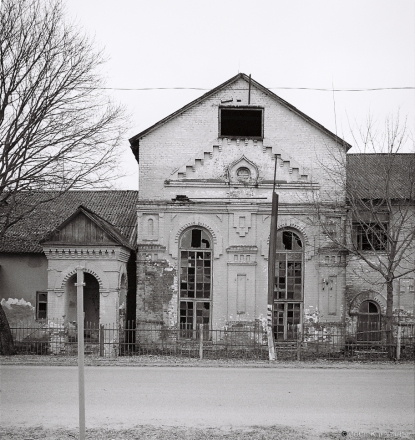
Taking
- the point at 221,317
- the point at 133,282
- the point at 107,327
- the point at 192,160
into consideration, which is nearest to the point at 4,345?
the point at 107,327

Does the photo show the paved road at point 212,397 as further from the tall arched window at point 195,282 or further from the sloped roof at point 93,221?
the tall arched window at point 195,282

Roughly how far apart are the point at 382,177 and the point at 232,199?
551 centimetres

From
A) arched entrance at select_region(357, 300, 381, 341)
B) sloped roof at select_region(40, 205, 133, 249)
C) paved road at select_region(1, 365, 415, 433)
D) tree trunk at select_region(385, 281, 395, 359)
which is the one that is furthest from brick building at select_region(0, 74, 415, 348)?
paved road at select_region(1, 365, 415, 433)

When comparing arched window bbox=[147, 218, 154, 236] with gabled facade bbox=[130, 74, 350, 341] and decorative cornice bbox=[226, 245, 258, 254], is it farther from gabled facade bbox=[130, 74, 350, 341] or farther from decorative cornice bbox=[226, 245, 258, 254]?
decorative cornice bbox=[226, 245, 258, 254]

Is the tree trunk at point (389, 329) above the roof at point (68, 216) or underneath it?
underneath

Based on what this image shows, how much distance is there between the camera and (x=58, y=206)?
28516 mm

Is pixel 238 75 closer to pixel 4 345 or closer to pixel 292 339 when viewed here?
pixel 292 339

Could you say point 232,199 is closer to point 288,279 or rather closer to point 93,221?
point 288,279

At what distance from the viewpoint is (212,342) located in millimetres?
23297

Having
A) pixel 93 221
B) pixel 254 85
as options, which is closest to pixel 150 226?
pixel 93 221

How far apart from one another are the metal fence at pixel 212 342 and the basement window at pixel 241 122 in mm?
7279

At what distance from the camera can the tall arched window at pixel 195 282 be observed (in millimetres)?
24672

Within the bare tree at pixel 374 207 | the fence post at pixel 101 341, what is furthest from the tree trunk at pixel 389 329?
the fence post at pixel 101 341

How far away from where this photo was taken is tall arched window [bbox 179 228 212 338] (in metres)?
24.7
